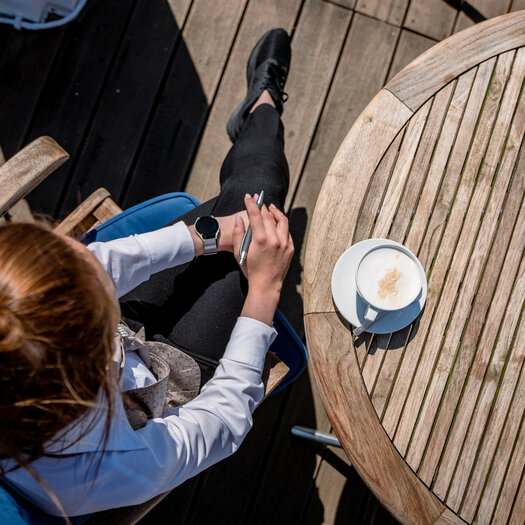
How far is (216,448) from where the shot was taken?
103 centimetres

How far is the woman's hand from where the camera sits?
3.81 ft

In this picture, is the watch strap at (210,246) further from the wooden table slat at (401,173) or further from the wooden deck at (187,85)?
the wooden deck at (187,85)

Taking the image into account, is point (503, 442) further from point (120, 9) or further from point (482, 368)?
point (120, 9)

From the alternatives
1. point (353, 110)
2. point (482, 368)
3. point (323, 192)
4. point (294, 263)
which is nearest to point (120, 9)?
point (353, 110)

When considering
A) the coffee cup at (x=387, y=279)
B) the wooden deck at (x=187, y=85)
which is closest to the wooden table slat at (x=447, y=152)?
the coffee cup at (x=387, y=279)

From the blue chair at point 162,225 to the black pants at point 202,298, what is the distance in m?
0.07

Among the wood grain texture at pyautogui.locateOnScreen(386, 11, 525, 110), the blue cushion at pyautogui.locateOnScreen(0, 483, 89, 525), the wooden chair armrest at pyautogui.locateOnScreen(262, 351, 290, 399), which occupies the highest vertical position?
the wood grain texture at pyautogui.locateOnScreen(386, 11, 525, 110)

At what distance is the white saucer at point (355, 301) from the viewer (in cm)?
116

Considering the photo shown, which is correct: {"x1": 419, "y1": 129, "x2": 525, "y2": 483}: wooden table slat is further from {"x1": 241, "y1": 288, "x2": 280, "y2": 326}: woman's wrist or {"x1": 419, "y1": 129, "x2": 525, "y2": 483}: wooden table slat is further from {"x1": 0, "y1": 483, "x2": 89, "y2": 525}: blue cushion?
{"x1": 0, "y1": 483, "x2": 89, "y2": 525}: blue cushion

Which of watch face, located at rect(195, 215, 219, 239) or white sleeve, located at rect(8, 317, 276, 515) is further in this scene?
watch face, located at rect(195, 215, 219, 239)

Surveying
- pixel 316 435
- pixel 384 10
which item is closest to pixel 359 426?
pixel 316 435

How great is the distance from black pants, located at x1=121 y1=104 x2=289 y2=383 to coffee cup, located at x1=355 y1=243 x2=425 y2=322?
13.4 inches

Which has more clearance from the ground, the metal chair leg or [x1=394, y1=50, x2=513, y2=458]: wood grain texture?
[x1=394, y1=50, x2=513, y2=458]: wood grain texture

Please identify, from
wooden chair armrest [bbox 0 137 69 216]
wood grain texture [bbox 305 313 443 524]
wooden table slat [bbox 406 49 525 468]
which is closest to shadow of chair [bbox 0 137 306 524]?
wooden chair armrest [bbox 0 137 69 216]
